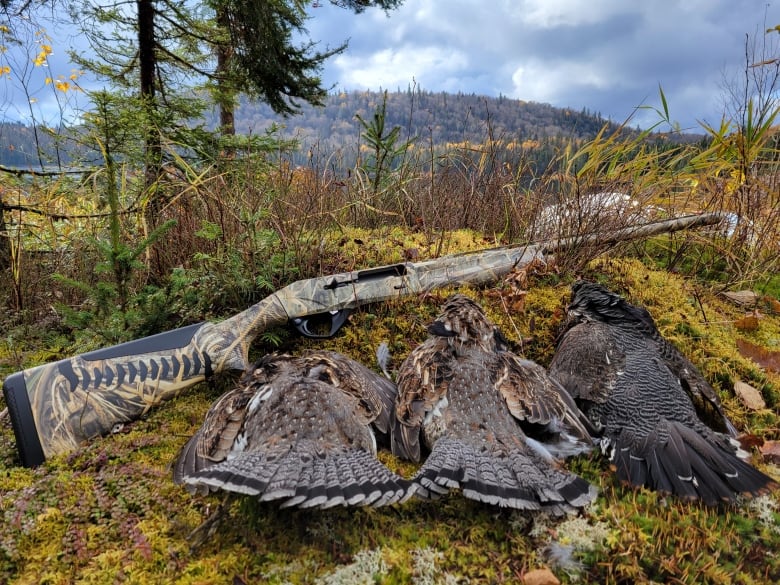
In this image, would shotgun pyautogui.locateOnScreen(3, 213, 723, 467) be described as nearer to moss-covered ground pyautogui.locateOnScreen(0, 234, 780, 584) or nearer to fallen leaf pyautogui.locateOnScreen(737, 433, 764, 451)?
moss-covered ground pyautogui.locateOnScreen(0, 234, 780, 584)

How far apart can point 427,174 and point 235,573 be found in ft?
19.6

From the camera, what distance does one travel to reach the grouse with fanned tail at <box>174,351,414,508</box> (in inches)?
77.5

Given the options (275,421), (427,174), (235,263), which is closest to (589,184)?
(427,174)

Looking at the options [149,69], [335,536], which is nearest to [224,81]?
[149,69]

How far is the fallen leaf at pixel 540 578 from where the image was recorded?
198cm

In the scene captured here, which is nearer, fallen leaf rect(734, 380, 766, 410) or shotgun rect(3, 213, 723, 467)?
shotgun rect(3, 213, 723, 467)

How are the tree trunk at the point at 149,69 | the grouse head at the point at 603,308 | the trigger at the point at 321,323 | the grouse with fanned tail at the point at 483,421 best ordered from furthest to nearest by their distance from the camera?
the tree trunk at the point at 149,69, the trigger at the point at 321,323, the grouse head at the point at 603,308, the grouse with fanned tail at the point at 483,421

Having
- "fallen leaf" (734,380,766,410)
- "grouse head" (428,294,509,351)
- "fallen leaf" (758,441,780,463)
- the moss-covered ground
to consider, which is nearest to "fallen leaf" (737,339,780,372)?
"fallen leaf" (734,380,766,410)

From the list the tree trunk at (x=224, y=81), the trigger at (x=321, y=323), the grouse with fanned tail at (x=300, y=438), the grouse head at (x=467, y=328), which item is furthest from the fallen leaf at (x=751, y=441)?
the tree trunk at (x=224, y=81)

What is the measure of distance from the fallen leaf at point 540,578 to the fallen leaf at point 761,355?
331 cm

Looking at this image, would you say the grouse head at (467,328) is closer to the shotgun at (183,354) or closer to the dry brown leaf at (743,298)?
the shotgun at (183,354)

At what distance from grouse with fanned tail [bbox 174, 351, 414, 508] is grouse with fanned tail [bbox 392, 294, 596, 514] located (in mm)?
259

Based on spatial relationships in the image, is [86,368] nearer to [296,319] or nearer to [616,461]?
[296,319]

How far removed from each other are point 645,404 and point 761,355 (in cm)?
210
